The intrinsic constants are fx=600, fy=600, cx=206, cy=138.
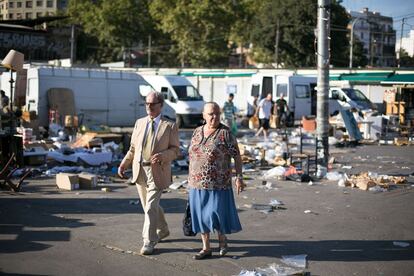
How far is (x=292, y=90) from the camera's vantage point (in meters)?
32.3

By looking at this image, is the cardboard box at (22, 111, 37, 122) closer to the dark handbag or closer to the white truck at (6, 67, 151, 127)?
the white truck at (6, 67, 151, 127)

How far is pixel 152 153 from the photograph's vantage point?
688cm

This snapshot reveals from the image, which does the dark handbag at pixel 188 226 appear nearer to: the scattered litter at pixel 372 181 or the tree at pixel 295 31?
the scattered litter at pixel 372 181

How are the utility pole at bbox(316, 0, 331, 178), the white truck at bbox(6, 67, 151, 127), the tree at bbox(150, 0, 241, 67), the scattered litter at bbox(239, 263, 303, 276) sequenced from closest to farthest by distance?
the scattered litter at bbox(239, 263, 303, 276), the utility pole at bbox(316, 0, 331, 178), the white truck at bbox(6, 67, 151, 127), the tree at bbox(150, 0, 241, 67)

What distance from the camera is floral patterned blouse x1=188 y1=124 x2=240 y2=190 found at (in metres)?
6.62

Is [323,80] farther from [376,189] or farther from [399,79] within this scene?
[399,79]

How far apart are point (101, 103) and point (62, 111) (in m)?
2.11

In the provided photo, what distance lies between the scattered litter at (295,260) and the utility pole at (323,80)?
288 inches

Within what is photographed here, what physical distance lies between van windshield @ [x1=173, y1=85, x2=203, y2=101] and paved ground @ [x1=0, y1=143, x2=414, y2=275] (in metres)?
17.6

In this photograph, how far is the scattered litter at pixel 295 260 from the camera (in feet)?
21.2

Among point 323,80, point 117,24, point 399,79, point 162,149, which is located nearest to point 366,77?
point 399,79

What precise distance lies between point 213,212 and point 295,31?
191 feet

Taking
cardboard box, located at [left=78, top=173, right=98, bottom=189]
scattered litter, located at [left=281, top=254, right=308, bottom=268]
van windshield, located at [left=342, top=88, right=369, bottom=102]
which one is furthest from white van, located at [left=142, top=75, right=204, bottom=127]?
scattered litter, located at [left=281, top=254, right=308, bottom=268]

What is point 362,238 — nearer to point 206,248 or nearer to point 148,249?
point 206,248
